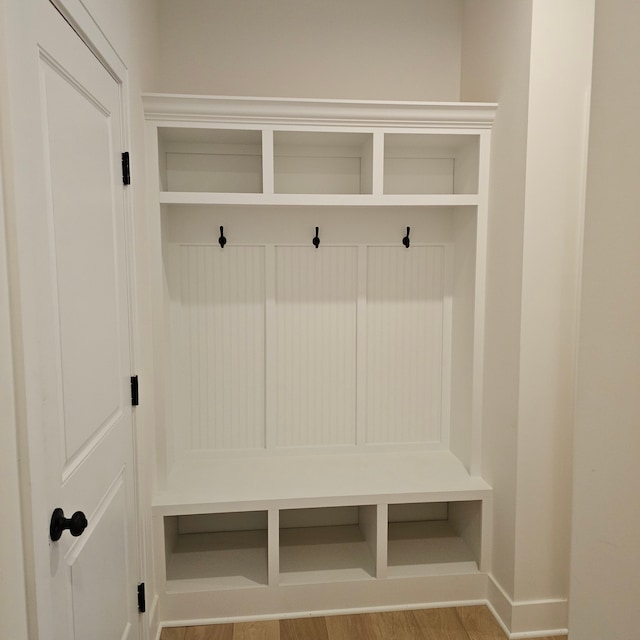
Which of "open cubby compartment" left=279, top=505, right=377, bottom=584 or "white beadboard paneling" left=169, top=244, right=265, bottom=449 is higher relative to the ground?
"white beadboard paneling" left=169, top=244, right=265, bottom=449

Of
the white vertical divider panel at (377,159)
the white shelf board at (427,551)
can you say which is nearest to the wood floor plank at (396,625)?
the white shelf board at (427,551)

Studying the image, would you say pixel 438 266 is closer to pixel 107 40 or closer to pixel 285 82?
pixel 285 82

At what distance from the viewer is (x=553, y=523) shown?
222 centimetres

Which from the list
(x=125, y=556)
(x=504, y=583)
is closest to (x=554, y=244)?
(x=504, y=583)

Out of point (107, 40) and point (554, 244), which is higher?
point (107, 40)

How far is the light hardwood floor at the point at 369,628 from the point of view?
7.24 feet

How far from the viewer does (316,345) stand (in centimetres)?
273

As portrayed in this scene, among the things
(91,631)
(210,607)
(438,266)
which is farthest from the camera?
(438,266)

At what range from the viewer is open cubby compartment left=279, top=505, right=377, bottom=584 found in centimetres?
240

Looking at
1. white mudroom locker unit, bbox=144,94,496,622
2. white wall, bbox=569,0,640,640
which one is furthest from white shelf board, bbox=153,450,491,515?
white wall, bbox=569,0,640,640

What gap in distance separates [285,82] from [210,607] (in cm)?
239

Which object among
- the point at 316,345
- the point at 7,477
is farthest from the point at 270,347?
the point at 7,477

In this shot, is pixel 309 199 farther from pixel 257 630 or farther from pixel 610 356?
pixel 257 630

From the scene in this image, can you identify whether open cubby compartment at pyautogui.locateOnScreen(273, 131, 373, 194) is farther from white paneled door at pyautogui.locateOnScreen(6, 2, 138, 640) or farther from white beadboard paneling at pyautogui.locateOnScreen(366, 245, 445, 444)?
white paneled door at pyautogui.locateOnScreen(6, 2, 138, 640)
